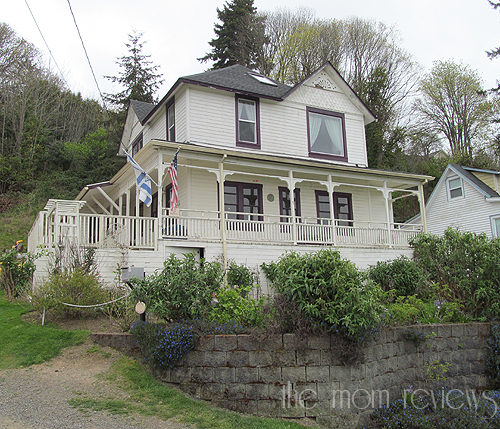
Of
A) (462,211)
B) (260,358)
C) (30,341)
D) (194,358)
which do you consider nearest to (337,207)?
(462,211)

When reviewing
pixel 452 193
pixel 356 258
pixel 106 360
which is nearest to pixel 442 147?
pixel 452 193

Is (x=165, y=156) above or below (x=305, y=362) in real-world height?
above

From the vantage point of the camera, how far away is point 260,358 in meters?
7.08

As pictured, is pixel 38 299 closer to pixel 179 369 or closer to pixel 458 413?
pixel 179 369

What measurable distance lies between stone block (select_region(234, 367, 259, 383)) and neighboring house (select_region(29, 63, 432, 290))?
5.61 meters

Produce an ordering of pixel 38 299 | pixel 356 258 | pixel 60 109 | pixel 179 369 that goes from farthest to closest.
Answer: pixel 60 109 < pixel 356 258 < pixel 38 299 < pixel 179 369

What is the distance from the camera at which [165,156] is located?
14.0 m

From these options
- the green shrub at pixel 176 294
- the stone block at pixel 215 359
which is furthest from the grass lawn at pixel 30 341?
the stone block at pixel 215 359

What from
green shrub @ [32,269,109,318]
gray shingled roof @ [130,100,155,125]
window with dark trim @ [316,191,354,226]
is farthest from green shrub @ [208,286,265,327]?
gray shingled roof @ [130,100,155,125]

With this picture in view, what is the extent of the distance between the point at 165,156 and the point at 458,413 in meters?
10.4

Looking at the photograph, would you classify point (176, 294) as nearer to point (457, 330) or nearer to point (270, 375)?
point (270, 375)

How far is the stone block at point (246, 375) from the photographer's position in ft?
22.9

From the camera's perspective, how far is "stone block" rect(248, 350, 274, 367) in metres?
7.06

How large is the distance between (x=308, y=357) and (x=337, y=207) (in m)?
11.9
